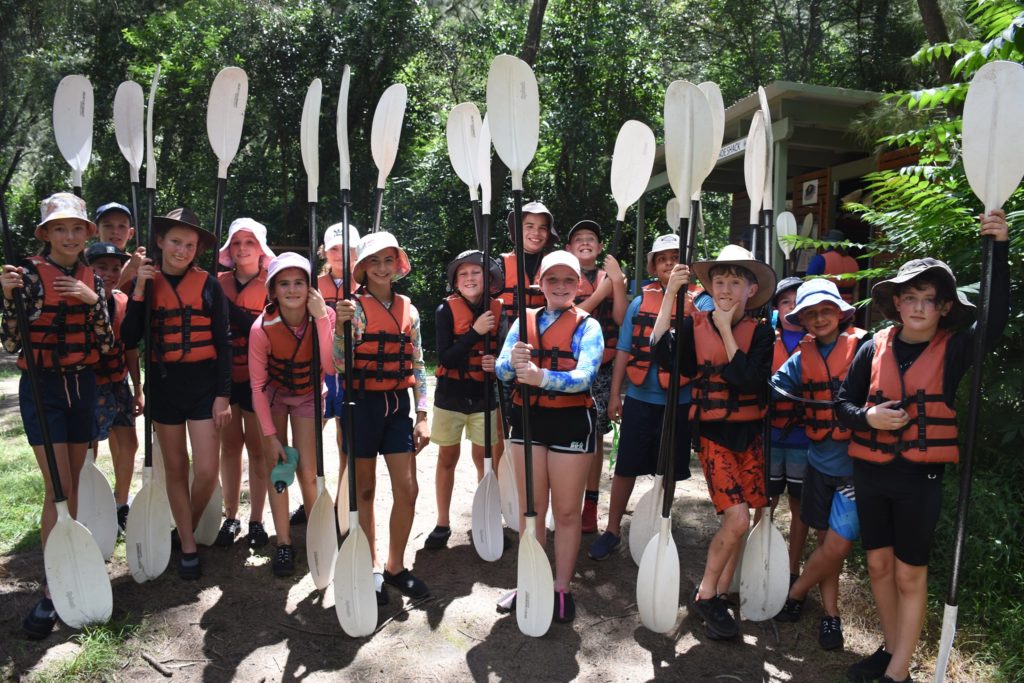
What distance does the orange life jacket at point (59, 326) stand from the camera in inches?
129

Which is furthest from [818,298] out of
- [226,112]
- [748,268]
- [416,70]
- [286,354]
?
[416,70]

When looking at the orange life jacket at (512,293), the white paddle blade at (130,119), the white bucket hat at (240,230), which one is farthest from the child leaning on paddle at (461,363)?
the white paddle blade at (130,119)

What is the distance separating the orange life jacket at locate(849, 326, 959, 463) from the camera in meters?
2.57

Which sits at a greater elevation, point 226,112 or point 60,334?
point 226,112

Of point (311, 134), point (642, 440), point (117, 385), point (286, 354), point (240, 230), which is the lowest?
point (642, 440)

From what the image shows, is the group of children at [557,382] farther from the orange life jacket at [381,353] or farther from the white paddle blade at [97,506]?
the white paddle blade at [97,506]

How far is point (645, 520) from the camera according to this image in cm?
380

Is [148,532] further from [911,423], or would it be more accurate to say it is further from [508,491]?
[911,423]

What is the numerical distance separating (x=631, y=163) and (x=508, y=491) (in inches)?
84.0

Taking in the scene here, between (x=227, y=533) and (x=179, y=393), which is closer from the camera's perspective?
(x=179, y=393)

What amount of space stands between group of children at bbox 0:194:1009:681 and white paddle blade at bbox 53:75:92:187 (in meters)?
0.56

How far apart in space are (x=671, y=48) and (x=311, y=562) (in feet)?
54.6

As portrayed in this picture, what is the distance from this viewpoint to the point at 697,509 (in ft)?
15.8

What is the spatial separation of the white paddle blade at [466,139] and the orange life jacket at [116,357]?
2046 millimetres
